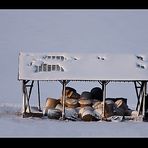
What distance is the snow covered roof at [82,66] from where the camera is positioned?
73.8 feet

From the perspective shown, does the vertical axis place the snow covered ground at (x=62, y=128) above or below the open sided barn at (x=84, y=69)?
below

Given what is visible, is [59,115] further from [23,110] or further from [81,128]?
[81,128]

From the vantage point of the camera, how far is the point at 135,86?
76.6ft

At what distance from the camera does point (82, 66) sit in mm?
22797

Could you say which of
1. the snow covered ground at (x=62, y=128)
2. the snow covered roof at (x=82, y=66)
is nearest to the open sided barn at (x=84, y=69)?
the snow covered roof at (x=82, y=66)

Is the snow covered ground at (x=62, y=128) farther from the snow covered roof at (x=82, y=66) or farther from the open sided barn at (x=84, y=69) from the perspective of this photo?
the snow covered roof at (x=82, y=66)

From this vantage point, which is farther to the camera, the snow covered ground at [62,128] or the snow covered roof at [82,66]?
the snow covered roof at [82,66]

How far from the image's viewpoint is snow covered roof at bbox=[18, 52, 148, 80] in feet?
73.8

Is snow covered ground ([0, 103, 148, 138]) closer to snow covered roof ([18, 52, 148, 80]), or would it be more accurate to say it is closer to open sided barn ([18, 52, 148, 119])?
open sided barn ([18, 52, 148, 119])

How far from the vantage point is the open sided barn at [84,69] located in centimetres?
2244

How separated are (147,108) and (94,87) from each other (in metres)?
2.56

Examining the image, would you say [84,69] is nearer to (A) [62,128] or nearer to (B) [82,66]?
(B) [82,66]

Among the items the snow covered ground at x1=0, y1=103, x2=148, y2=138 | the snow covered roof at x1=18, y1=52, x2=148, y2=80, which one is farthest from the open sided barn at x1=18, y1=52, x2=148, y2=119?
the snow covered ground at x1=0, y1=103, x2=148, y2=138
